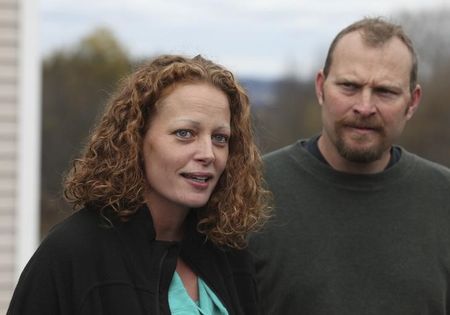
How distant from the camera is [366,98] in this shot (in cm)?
326

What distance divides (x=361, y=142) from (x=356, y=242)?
0.35 meters

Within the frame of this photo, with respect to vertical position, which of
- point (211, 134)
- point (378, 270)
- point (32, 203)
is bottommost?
point (32, 203)

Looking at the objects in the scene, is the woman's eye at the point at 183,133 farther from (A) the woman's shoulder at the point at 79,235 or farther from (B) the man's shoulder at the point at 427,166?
(B) the man's shoulder at the point at 427,166

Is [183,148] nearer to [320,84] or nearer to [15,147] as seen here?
[320,84]

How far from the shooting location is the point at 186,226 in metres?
2.87

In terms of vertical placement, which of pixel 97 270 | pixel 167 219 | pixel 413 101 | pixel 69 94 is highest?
pixel 413 101

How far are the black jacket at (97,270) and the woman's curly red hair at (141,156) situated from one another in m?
0.07

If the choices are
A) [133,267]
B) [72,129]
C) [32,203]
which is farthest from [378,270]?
[72,129]

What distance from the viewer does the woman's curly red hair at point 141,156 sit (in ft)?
8.67

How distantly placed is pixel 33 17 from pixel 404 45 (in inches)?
121

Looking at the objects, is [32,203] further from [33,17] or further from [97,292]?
[97,292]

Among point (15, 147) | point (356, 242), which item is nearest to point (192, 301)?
point (356, 242)

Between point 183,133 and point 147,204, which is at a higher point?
point 183,133

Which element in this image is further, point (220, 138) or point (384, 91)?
point (384, 91)
